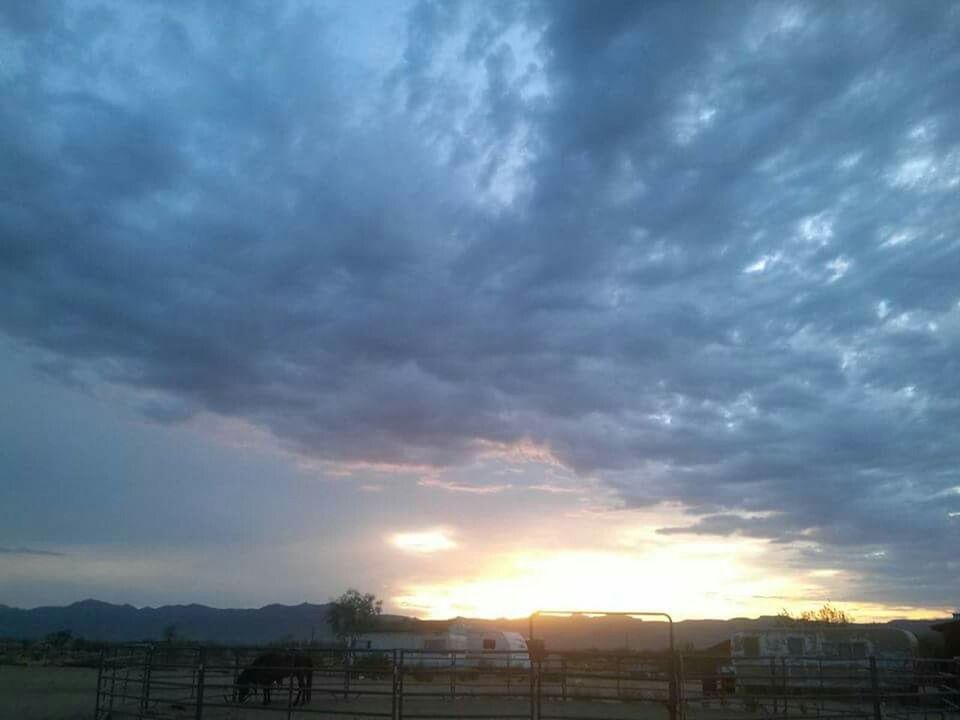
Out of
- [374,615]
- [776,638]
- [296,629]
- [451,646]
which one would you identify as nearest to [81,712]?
[451,646]

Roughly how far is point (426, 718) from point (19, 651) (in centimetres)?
5140

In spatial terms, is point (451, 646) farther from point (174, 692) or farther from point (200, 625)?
point (200, 625)

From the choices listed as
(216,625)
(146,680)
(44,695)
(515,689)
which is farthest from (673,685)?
(216,625)

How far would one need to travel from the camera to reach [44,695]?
24797mm

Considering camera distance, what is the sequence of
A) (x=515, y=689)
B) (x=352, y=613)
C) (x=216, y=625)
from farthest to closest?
(x=216, y=625)
(x=352, y=613)
(x=515, y=689)

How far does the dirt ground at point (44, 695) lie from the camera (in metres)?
19.4

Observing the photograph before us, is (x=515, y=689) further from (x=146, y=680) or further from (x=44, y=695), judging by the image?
(x=146, y=680)

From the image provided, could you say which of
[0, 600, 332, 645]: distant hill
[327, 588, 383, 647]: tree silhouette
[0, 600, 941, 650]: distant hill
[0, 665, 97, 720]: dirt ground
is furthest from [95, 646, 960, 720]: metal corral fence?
[0, 600, 332, 645]: distant hill

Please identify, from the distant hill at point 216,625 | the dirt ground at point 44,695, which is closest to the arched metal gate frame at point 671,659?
the dirt ground at point 44,695

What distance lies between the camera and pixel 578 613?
1161 cm

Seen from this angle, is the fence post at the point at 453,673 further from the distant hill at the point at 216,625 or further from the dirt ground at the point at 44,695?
the distant hill at the point at 216,625

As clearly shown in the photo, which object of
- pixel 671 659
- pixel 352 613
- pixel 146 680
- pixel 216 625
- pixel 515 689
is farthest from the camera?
pixel 216 625

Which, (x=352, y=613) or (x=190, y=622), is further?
(x=190, y=622)

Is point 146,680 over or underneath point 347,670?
underneath
